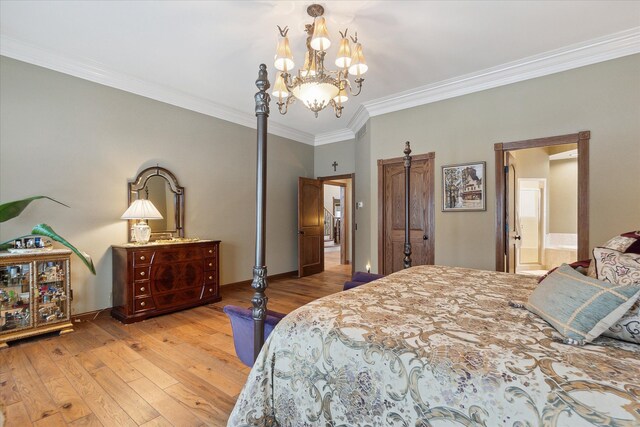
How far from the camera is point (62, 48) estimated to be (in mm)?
3023

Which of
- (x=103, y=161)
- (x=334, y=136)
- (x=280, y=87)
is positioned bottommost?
(x=103, y=161)

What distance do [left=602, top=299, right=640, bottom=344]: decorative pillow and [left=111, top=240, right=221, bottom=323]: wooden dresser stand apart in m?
3.91

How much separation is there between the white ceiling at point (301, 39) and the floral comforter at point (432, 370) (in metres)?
2.45

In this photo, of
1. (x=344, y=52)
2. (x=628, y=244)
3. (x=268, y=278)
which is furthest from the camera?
(x=268, y=278)

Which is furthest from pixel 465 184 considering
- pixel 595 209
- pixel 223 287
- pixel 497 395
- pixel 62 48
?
pixel 62 48

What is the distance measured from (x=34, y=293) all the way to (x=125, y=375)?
1.49 m

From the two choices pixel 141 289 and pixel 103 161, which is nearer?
pixel 141 289

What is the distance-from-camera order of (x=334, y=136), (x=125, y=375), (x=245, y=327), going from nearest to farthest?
(x=245, y=327) < (x=125, y=375) < (x=334, y=136)

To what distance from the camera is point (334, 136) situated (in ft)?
19.8

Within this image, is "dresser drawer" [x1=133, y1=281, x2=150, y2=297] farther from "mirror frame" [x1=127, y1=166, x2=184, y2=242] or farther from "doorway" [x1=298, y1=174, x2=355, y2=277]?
"doorway" [x1=298, y1=174, x2=355, y2=277]

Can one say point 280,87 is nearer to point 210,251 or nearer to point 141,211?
point 141,211

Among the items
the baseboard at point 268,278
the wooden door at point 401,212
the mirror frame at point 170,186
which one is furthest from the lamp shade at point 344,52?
the baseboard at point 268,278

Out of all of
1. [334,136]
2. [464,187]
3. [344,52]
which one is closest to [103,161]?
[344,52]

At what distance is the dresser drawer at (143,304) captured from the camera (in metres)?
3.31
